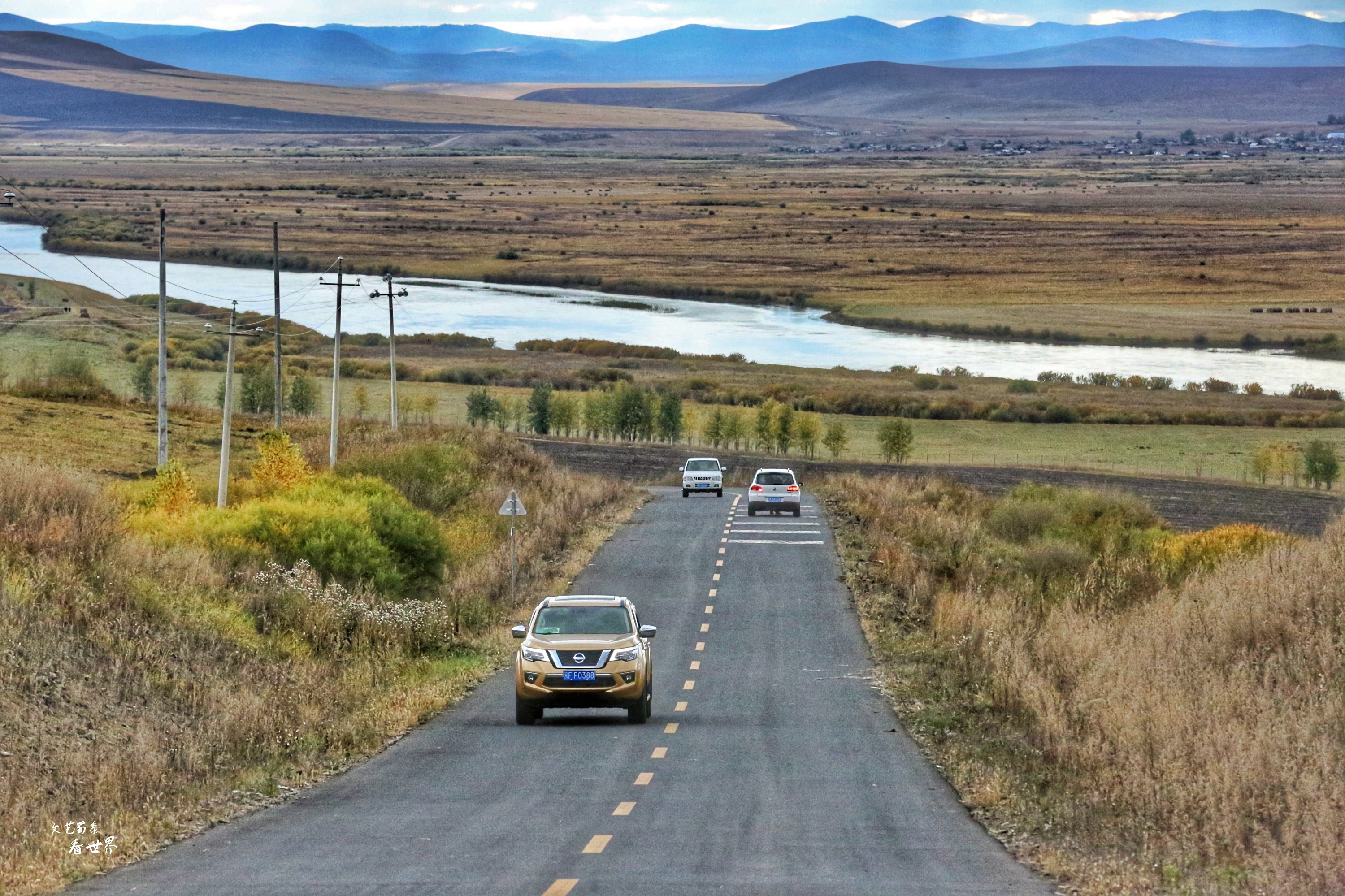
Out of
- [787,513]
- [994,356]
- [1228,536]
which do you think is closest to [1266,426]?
[994,356]

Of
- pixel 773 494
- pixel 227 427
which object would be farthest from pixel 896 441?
pixel 227 427

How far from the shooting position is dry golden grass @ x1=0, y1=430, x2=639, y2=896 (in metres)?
13.2

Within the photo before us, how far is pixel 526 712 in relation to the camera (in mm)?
18500

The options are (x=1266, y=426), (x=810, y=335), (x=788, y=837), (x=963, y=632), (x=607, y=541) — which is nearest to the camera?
(x=788, y=837)

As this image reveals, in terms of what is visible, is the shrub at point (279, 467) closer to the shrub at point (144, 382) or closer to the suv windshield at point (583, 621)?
the suv windshield at point (583, 621)

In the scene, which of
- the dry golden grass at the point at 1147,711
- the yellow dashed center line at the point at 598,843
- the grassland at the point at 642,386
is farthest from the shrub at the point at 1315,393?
the yellow dashed center line at the point at 598,843

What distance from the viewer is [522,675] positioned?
18.3 meters

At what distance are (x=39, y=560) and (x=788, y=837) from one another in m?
10.7

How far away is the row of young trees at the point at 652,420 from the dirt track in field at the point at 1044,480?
9.09 feet

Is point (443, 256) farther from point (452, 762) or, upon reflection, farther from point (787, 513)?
point (452, 762)

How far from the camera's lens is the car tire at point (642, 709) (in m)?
18.5

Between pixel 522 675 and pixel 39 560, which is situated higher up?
pixel 39 560

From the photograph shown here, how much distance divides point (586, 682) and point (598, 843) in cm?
573

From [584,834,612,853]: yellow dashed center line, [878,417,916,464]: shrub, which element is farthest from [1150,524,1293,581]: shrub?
[878,417,916,464]: shrub
